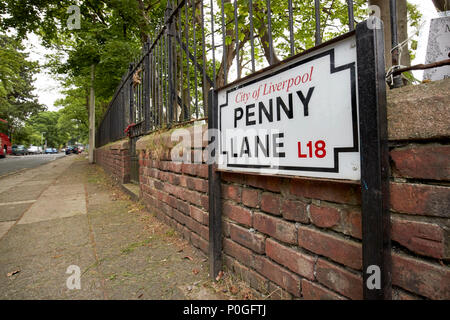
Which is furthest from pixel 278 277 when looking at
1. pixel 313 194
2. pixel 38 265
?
pixel 38 265

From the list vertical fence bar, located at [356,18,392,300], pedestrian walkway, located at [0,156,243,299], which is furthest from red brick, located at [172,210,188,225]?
vertical fence bar, located at [356,18,392,300]

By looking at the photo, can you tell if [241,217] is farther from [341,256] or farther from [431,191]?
[431,191]

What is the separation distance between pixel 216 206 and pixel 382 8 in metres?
3.45

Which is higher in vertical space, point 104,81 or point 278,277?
point 104,81

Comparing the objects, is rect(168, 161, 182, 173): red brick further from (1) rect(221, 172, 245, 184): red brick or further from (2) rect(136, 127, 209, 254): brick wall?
(1) rect(221, 172, 245, 184): red brick

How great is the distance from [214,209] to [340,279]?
0.86 metres

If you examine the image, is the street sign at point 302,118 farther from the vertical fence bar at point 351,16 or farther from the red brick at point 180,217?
the red brick at point 180,217

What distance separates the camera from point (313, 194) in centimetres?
108

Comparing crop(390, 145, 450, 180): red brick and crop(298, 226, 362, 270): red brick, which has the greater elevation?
crop(390, 145, 450, 180): red brick

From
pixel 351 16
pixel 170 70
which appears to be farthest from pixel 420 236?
pixel 170 70

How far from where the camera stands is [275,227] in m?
1.28

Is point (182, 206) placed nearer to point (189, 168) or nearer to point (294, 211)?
point (189, 168)

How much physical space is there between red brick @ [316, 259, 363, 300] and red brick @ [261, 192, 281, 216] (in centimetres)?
31

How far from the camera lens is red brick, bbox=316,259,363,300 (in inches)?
36.6
